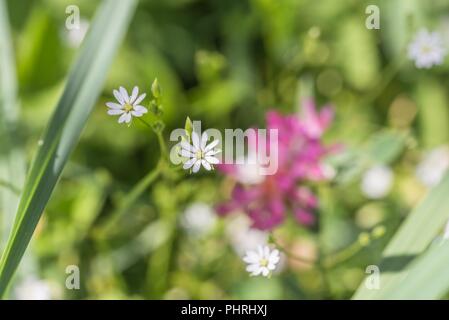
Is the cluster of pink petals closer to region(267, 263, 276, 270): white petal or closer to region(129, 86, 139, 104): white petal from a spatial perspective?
region(267, 263, 276, 270): white petal

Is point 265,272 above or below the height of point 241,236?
below

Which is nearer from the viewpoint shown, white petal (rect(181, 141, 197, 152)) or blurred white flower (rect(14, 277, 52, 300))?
white petal (rect(181, 141, 197, 152))

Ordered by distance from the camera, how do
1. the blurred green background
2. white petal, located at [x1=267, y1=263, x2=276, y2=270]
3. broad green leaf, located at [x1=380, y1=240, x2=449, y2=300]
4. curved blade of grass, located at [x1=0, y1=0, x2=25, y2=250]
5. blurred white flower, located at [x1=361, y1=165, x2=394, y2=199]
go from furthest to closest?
blurred white flower, located at [x1=361, y1=165, x2=394, y2=199], the blurred green background, curved blade of grass, located at [x1=0, y1=0, x2=25, y2=250], white petal, located at [x1=267, y1=263, x2=276, y2=270], broad green leaf, located at [x1=380, y1=240, x2=449, y2=300]

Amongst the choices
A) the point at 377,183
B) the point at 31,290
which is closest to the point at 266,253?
the point at 31,290

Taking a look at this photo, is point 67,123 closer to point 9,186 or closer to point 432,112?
point 9,186

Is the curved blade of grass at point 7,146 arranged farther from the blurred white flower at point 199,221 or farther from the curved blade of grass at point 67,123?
the blurred white flower at point 199,221

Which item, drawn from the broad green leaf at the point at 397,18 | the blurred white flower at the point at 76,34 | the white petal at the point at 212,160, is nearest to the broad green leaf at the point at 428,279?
the white petal at the point at 212,160

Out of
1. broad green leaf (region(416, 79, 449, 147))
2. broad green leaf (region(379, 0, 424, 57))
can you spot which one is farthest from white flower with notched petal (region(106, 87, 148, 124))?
broad green leaf (region(416, 79, 449, 147))
